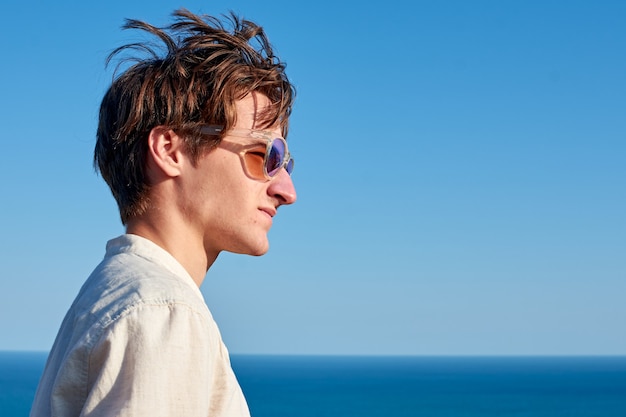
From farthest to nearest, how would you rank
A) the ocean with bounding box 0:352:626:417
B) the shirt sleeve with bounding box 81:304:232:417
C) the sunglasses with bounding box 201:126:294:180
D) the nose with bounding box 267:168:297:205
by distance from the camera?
the ocean with bounding box 0:352:626:417, the nose with bounding box 267:168:297:205, the sunglasses with bounding box 201:126:294:180, the shirt sleeve with bounding box 81:304:232:417

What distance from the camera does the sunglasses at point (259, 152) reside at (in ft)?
6.54

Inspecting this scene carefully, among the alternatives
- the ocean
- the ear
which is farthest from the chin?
the ocean

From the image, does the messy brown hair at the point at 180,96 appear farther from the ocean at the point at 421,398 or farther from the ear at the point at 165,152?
the ocean at the point at 421,398

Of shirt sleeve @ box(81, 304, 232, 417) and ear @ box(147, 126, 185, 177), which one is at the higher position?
ear @ box(147, 126, 185, 177)

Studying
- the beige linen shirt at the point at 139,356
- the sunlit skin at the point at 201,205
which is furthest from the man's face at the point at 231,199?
the beige linen shirt at the point at 139,356

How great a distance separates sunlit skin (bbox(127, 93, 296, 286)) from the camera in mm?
1863

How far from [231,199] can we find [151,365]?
2.15 feet

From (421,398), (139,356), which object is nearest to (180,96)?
(139,356)

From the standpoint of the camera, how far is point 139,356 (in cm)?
136

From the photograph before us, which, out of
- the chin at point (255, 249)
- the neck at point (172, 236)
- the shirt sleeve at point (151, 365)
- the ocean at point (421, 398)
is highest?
the ocean at point (421, 398)

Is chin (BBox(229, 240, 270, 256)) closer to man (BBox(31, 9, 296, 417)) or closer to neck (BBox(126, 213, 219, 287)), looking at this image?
man (BBox(31, 9, 296, 417))

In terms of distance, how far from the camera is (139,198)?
191 centimetres

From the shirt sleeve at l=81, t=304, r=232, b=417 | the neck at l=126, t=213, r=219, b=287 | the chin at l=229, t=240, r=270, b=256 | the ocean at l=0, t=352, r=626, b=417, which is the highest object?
the ocean at l=0, t=352, r=626, b=417

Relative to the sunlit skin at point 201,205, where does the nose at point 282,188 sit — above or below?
above
